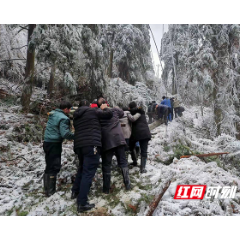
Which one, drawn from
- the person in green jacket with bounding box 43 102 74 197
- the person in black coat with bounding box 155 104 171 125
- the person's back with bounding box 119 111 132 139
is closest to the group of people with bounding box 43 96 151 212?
the person in green jacket with bounding box 43 102 74 197

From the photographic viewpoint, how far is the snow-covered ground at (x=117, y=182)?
324 cm

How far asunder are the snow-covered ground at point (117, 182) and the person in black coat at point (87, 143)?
0.37 meters

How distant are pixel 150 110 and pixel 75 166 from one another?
6.17m

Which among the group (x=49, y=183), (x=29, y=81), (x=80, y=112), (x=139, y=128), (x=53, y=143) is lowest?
(x=49, y=183)

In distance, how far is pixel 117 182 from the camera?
4188mm

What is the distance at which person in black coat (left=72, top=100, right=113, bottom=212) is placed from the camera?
322cm

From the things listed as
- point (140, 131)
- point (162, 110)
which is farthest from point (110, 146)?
point (162, 110)

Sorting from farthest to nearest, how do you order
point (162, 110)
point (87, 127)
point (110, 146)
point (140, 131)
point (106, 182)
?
point (162, 110) → point (140, 131) → point (106, 182) → point (110, 146) → point (87, 127)

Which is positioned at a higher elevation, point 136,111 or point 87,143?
point 136,111

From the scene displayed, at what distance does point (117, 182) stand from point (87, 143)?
1477mm

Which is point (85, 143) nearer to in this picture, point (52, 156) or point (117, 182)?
point (52, 156)

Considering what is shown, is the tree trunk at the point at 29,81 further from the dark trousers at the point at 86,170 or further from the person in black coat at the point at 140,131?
the dark trousers at the point at 86,170

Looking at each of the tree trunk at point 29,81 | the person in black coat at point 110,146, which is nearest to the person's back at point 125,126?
the person in black coat at point 110,146

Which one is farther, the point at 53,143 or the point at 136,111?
the point at 136,111
